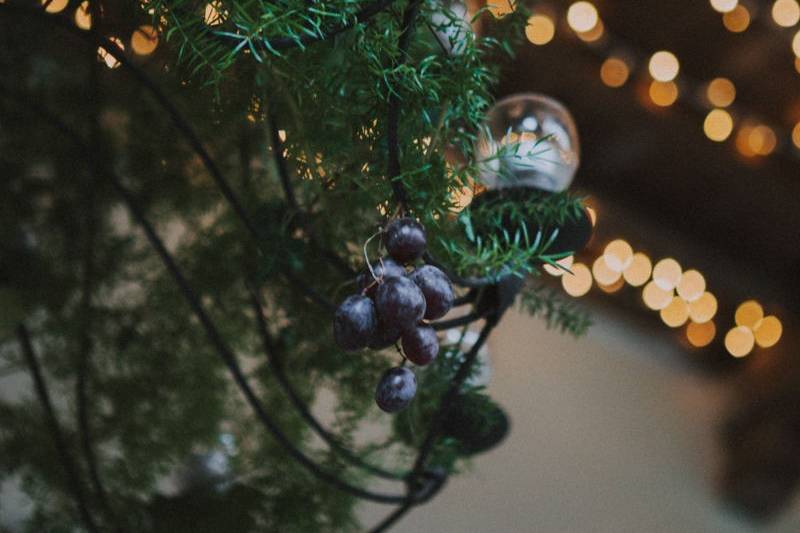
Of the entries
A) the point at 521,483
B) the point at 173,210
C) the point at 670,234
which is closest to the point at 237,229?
the point at 173,210

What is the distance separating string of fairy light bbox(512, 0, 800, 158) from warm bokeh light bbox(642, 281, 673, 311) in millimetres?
438

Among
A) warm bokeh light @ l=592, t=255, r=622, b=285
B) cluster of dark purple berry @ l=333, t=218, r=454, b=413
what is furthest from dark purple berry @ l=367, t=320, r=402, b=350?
warm bokeh light @ l=592, t=255, r=622, b=285

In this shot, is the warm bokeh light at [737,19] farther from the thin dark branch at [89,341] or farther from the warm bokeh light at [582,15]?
the thin dark branch at [89,341]

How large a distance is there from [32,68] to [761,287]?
212cm

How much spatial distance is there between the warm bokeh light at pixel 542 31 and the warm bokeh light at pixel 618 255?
61 cm

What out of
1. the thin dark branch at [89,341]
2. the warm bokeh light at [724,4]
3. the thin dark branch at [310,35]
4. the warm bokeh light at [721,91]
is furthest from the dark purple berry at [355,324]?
the warm bokeh light at [721,91]

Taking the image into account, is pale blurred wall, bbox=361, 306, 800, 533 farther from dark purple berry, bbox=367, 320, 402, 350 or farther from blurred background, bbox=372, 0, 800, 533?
dark purple berry, bbox=367, 320, 402, 350

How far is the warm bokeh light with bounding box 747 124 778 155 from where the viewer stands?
2184 mm

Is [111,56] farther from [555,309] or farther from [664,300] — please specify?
[664,300]

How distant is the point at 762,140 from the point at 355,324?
208cm

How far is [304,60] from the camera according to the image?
472 mm

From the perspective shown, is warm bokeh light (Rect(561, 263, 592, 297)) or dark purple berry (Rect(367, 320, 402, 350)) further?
warm bokeh light (Rect(561, 263, 592, 297))

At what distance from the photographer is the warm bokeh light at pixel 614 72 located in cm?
214

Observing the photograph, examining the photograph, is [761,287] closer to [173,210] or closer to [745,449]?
[745,449]
